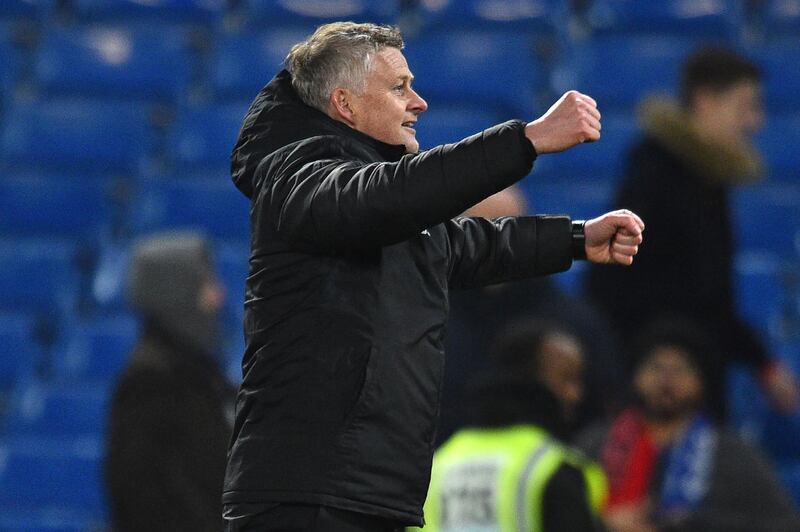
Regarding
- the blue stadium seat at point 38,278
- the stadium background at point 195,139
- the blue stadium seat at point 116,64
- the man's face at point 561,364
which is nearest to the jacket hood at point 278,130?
the man's face at point 561,364

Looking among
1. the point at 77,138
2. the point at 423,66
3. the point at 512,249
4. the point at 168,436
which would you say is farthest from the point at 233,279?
the point at 512,249

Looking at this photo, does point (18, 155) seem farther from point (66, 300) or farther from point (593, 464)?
point (593, 464)

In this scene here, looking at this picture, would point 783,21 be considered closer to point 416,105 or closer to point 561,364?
point 561,364

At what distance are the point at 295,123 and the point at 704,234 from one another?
268 centimetres

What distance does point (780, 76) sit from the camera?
7492 millimetres

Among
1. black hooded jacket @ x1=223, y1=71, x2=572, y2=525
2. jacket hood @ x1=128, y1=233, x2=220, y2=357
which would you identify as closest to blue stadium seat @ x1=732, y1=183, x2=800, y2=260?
jacket hood @ x1=128, y1=233, x2=220, y2=357

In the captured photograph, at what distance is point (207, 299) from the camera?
4684mm

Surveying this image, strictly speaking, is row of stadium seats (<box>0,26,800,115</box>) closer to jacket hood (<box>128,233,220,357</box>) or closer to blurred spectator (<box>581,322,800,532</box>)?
blurred spectator (<box>581,322,800,532</box>)

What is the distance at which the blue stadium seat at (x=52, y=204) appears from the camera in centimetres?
735

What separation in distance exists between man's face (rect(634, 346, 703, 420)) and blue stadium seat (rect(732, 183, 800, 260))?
5.43ft

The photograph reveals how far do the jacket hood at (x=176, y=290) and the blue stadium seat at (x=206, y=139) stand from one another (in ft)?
7.79

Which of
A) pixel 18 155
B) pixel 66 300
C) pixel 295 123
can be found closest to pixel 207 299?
pixel 295 123

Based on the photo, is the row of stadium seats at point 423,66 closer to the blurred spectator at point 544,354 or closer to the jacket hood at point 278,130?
the blurred spectator at point 544,354

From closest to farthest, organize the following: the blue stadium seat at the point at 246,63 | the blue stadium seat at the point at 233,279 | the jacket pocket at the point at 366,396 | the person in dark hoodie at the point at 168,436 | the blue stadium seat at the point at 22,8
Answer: the jacket pocket at the point at 366,396, the person in dark hoodie at the point at 168,436, the blue stadium seat at the point at 233,279, the blue stadium seat at the point at 246,63, the blue stadium seat at the point at 22,8
